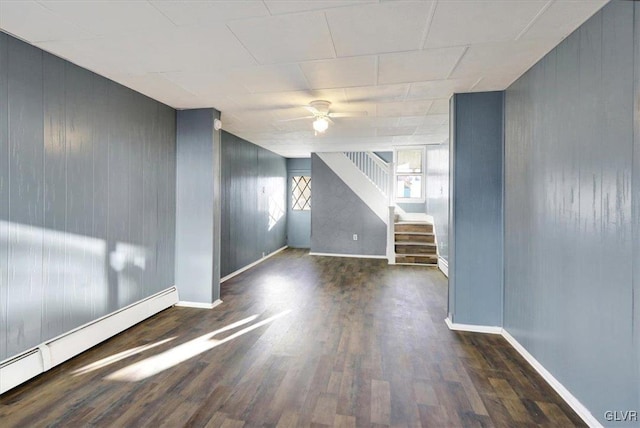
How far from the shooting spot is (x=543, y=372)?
232 cm

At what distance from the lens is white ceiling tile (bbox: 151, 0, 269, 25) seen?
1744mm

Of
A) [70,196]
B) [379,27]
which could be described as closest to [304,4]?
[379,27]

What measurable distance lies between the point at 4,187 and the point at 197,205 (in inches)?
74.5

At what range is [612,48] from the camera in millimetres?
1664

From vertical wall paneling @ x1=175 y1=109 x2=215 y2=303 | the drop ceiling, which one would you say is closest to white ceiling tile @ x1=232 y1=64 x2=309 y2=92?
the drop ceiling

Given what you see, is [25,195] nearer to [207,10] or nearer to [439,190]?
[207,10]

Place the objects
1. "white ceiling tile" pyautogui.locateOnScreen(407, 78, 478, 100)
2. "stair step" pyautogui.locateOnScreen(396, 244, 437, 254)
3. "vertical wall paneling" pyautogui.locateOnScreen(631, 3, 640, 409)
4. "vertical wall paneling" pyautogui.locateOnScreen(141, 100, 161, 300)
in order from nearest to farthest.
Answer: "vertical wall paneling" pyautogui.locateOnScreen(631, 3, 640, 409) < "white ceiling tile" pyautogui.locateOnScreen(407, 78, 478, 100) < "vertical wall paneling" pyautogui.locateOnScreen(141, 100, 161, 300) < "stair step" pyautogui.locateOnScreen(396, 244, 437, 254)

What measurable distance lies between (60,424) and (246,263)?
13.9 feet

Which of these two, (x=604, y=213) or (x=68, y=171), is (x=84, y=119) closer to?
(x=68, y=171)

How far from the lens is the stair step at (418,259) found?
6340 mm

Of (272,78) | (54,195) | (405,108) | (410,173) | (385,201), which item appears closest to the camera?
(54,195)

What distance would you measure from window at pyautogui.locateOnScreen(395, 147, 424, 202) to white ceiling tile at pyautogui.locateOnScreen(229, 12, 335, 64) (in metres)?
5.31

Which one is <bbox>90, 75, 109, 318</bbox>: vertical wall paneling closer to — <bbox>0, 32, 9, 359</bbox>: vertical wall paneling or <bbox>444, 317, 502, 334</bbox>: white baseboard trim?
<bbox>0, 32, 9, 359</bbox>: vertical wall paneling

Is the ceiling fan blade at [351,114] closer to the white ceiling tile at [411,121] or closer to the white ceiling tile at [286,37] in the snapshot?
the white ceiling tile at [411,121]
